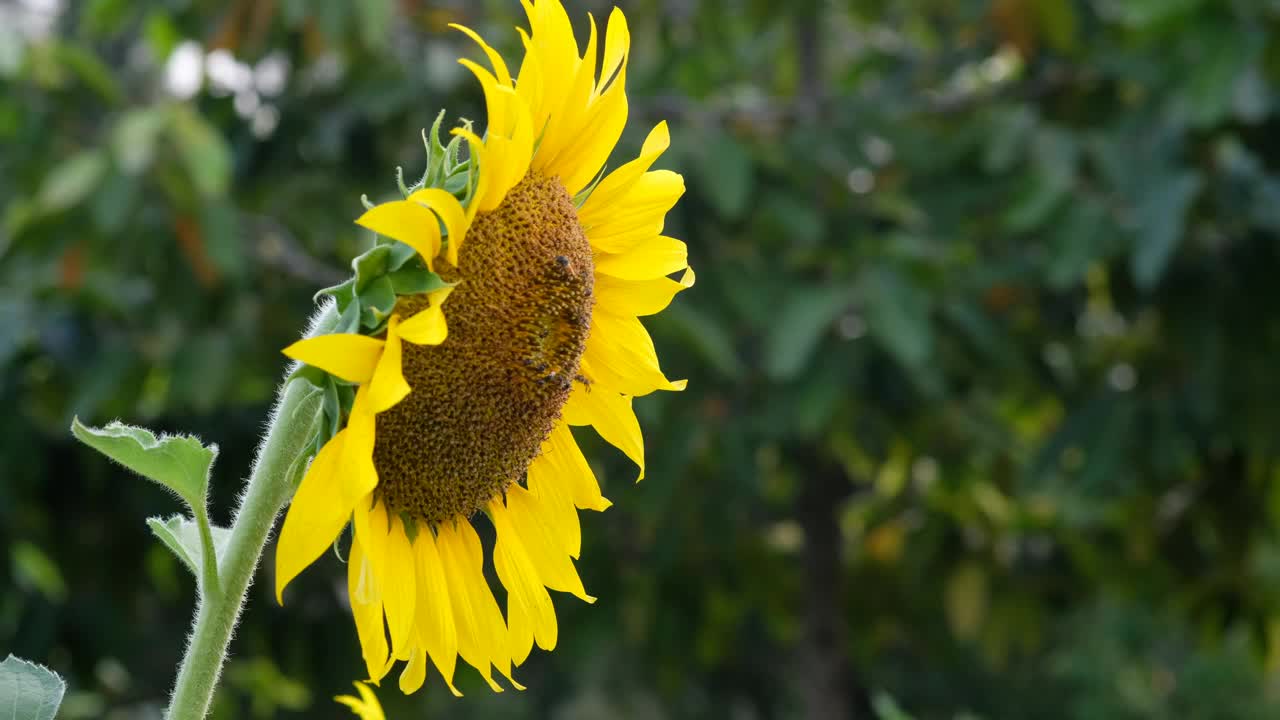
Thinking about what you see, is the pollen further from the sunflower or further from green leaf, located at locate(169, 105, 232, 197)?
green leaf, located at locate(169, 105, 232, 197)

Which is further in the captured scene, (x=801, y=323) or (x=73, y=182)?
(x=801, y=323)

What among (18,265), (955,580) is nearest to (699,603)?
(955,580)

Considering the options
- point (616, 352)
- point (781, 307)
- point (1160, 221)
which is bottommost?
point (781, 307)

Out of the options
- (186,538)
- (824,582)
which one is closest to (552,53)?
(186,538)

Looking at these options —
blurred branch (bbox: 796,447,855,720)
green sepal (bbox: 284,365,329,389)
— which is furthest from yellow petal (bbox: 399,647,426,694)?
blurred branch (bbox: 796,447,855,720)

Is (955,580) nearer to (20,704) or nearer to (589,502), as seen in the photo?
(589,502)

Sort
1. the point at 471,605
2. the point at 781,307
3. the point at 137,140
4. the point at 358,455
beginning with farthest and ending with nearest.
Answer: the point at 781,307, the point at 137,140, the point at 471,605, the point at 358,455

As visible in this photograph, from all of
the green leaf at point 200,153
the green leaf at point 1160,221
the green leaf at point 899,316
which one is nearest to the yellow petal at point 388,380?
the green leaf at point 200,153

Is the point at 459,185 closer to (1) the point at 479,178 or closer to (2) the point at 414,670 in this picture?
(1) the point at 479,178

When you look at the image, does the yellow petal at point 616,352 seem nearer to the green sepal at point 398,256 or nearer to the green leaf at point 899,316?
the green sepal at point 398,256
